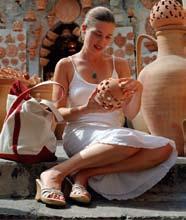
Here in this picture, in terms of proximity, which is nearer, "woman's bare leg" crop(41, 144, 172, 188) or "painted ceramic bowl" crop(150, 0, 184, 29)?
"woman's bare leg" crop(41, 144, 172, 188)

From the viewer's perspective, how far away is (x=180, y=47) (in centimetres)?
208

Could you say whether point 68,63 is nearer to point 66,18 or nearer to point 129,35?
point 129,35

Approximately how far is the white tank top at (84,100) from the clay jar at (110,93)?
116 mm

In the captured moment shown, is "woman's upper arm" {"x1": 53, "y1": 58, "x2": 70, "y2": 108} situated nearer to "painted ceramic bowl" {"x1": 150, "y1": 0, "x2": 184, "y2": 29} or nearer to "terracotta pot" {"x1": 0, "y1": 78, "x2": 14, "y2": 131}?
"painted ceramic bowl" {"x1": 150, "y1": 0, "x2": 184, "y2": 29}

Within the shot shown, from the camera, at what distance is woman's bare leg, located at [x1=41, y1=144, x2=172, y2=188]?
4.58 ft

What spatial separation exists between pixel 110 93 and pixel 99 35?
25 centimetres

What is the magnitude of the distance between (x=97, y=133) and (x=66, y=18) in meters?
5.64

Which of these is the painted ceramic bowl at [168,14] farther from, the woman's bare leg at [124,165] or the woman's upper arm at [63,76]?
the woman's bare leg at [124,165]

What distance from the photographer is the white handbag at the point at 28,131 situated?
151 cm

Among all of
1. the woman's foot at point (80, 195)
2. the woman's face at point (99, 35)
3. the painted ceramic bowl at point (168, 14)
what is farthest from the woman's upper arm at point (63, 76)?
the painted ceramic bowl at point (168, 14)

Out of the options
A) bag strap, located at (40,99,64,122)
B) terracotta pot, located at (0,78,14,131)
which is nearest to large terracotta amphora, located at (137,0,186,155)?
bag strap, located at (40,99,64,122)

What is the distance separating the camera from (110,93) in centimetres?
145

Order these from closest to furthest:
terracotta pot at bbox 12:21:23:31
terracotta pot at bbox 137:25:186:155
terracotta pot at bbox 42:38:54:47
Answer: terracotta pot at bbox 137:25:186:155 → terracotta pot at bbox 12:21:23:31 → terracotta pot at bbox 42:38:54:47

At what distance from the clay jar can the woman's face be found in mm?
188
